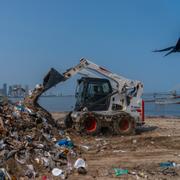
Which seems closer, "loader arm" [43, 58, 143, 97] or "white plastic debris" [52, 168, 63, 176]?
"white plastic debris" [52, 168, 63, 176]

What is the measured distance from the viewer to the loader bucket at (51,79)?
15.2m

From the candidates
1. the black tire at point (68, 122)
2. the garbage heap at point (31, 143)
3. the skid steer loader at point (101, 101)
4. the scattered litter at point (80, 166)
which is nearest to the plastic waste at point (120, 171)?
the scattered litter at point (80, 166)

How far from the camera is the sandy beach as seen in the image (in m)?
8.64

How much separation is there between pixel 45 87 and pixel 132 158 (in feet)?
19.4

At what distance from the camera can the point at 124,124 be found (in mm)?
16016

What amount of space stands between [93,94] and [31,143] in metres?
5.88

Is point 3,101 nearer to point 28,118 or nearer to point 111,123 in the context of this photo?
point 28,118

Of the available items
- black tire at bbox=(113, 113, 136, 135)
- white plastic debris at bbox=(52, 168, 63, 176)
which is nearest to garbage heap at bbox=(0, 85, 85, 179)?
white plastic debris at bbox=(52, 168, 63, 176)

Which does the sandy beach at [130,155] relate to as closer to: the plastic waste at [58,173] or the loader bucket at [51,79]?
the plastic waste at [58,173]

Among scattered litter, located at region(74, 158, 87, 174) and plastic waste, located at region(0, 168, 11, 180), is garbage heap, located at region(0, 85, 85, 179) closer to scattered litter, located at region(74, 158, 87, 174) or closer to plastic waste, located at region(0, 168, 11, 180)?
plastic waste, located at region(0, 168, 11, 180)

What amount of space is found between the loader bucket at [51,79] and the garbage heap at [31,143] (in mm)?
247

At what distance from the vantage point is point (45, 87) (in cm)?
1532

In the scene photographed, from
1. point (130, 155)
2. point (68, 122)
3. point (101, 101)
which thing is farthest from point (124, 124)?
point (130, 155)

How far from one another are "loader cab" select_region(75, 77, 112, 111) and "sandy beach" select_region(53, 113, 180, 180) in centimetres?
125
